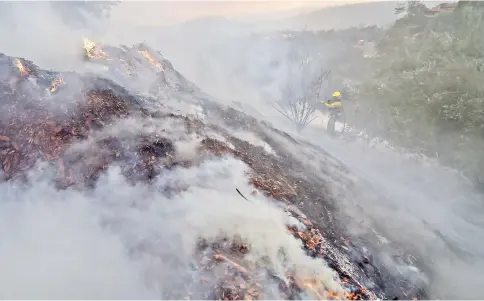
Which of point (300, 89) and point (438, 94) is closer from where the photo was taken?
point (438, 94)

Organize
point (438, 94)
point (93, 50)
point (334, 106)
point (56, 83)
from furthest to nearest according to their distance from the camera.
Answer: point (334, 106)
point (93, 50)
point (438, 94)
point (56, 83)

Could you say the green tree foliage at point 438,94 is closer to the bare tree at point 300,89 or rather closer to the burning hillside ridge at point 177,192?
the bare tree at point 300,89

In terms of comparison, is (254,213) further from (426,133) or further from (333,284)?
(426,133)

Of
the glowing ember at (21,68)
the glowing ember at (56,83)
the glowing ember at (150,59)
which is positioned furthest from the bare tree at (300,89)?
the glowing ember at (21,68)

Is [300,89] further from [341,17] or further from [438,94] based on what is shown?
[341,17]

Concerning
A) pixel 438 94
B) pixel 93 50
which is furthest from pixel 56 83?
pixel 438 94

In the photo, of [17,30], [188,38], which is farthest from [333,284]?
[188,38]

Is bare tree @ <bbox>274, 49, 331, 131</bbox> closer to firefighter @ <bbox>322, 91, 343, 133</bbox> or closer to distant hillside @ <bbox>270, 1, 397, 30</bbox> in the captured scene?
firefighter @ <bbox>322, 91, 343, 133</bbox>
